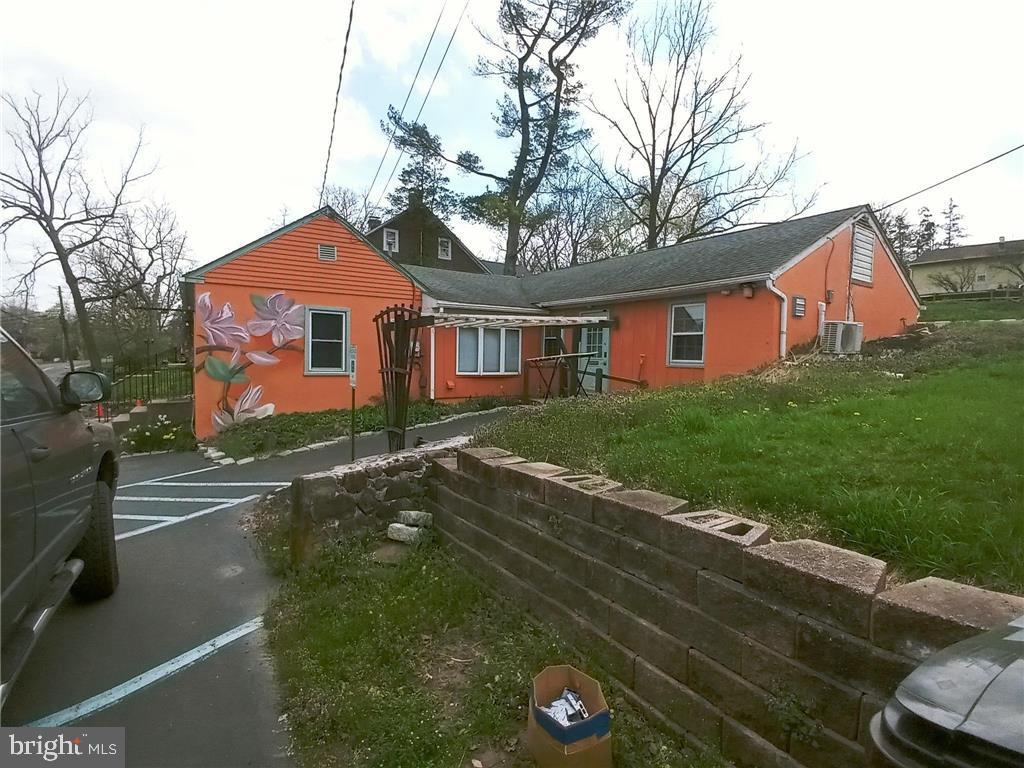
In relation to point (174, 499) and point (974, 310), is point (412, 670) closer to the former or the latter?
point (174, 499)

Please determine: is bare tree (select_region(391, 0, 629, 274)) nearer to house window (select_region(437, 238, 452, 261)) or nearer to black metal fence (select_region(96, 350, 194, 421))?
house window (select_region(437, 238, 452, 261))

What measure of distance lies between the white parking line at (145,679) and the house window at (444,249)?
26663 millimetres

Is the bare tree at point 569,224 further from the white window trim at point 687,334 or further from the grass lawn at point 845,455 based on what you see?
the grass lawn at point 845,455

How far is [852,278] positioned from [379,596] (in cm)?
1193

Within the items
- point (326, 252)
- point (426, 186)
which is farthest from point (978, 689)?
point (426, 186)

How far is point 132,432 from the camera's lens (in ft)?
34.6

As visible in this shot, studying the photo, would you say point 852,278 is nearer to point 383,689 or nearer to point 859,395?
point 859,395

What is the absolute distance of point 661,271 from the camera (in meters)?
12.6

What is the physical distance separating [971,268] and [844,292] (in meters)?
26.3

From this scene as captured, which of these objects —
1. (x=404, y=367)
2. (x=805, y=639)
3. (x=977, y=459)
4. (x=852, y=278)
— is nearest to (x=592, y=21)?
(x=852, y=278)

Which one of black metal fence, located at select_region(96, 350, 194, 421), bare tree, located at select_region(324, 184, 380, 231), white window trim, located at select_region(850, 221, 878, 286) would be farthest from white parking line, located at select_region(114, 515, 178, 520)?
bare tree, located at select_region(324, 184, 380, 231)

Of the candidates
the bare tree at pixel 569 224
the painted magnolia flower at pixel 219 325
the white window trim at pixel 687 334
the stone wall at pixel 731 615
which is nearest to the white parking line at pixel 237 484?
the painted magnolia flower at pixel 219 325

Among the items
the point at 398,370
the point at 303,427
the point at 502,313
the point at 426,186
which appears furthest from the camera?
the point at 426,186

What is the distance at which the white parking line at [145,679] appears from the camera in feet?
8.55
